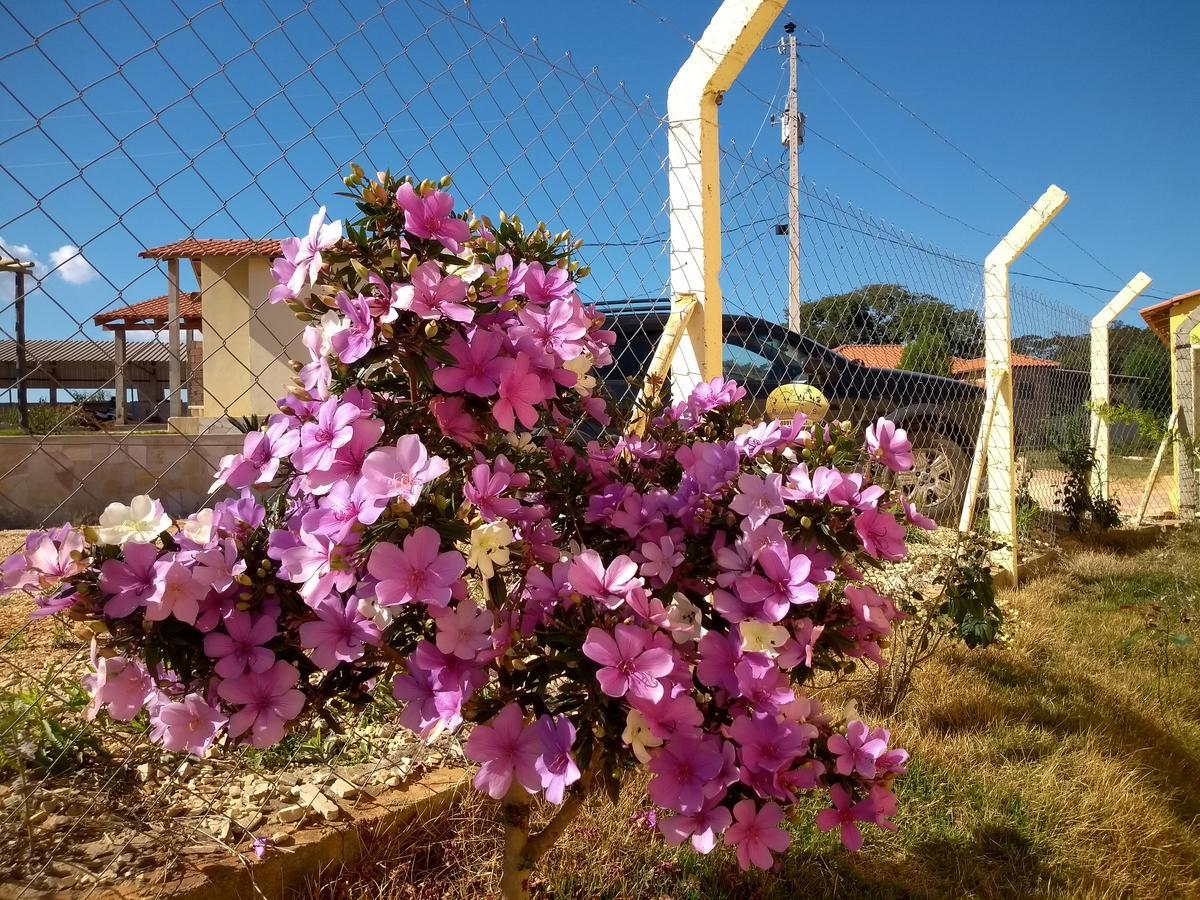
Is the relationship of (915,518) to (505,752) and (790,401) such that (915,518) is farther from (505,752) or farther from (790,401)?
(790,401)

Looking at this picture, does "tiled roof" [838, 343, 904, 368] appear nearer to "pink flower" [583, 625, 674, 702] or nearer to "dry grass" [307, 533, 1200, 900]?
"dry grass" [307, 533, 1200, 900]

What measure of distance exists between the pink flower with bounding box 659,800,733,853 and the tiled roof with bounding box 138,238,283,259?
1.24m

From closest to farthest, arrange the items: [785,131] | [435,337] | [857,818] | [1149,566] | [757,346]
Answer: [435,337], [857,818], [757,346], [1149,566], [785,131]

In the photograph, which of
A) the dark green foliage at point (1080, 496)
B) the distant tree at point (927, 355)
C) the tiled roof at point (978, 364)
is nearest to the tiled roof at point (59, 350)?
the distant tree at point (927, 355)

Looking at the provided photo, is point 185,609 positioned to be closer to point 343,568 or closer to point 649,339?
point 343,568

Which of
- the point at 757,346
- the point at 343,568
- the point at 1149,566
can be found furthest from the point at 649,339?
the point at 1149,566

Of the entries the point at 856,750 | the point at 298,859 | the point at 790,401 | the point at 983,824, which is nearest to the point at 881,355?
the point at 790,401

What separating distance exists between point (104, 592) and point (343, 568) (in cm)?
29

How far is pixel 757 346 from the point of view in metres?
4.55

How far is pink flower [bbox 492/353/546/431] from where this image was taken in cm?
98

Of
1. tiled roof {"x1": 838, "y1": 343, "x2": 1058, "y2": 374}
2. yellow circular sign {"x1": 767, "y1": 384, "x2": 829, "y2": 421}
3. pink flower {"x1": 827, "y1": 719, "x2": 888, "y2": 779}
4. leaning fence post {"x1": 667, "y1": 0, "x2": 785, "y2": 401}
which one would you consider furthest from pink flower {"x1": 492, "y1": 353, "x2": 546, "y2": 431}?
tiled roof {"x1": 838, "y1": 343, "x2": 1058, "y2": 374}

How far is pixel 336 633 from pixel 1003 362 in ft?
15.8

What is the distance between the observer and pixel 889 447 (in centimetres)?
114

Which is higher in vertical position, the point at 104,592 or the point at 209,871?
the point at 104,592
